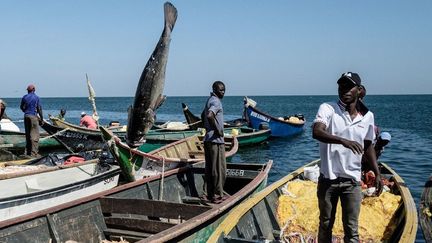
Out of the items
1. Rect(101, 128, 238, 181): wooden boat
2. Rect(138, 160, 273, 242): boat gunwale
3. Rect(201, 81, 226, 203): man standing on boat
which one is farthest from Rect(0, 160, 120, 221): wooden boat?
Rect(138, 160, 273, 242): boat gunwale

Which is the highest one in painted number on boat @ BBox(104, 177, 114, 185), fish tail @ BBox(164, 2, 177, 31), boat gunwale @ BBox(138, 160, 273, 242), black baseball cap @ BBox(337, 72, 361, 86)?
fish tail @ BBox(164, 2, 177, 31)

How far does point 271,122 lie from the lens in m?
26.7

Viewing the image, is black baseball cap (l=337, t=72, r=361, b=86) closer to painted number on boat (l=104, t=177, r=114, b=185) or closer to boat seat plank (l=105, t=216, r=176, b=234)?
boat seat plank (l=105, t=216, r=176, b=234)

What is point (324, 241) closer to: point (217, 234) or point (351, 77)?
point (217, 234)

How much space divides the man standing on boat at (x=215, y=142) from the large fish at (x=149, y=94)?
34.8 inches

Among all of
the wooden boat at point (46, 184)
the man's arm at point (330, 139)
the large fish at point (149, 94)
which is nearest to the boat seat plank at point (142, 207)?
the large fish at point (149, 94)

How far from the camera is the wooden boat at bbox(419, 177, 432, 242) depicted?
6.16 metres

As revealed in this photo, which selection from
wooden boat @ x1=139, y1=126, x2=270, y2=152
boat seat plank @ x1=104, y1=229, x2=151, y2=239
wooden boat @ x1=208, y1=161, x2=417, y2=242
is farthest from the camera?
wooden boat @ x1=139, y1=126, x2=270, y2=152

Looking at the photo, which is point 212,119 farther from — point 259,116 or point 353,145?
point 259,116

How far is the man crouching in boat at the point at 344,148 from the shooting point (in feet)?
13.2

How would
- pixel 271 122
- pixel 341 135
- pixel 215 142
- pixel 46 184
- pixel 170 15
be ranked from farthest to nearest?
pixel 271 122 → pixel 46 184 → pixel 170 15 → pixel 215 142 → pixel 341 135

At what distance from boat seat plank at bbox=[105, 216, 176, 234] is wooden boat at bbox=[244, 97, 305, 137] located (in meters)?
18.2

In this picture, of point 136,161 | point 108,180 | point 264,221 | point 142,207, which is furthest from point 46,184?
point 264,221

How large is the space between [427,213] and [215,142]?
3.64 meters
